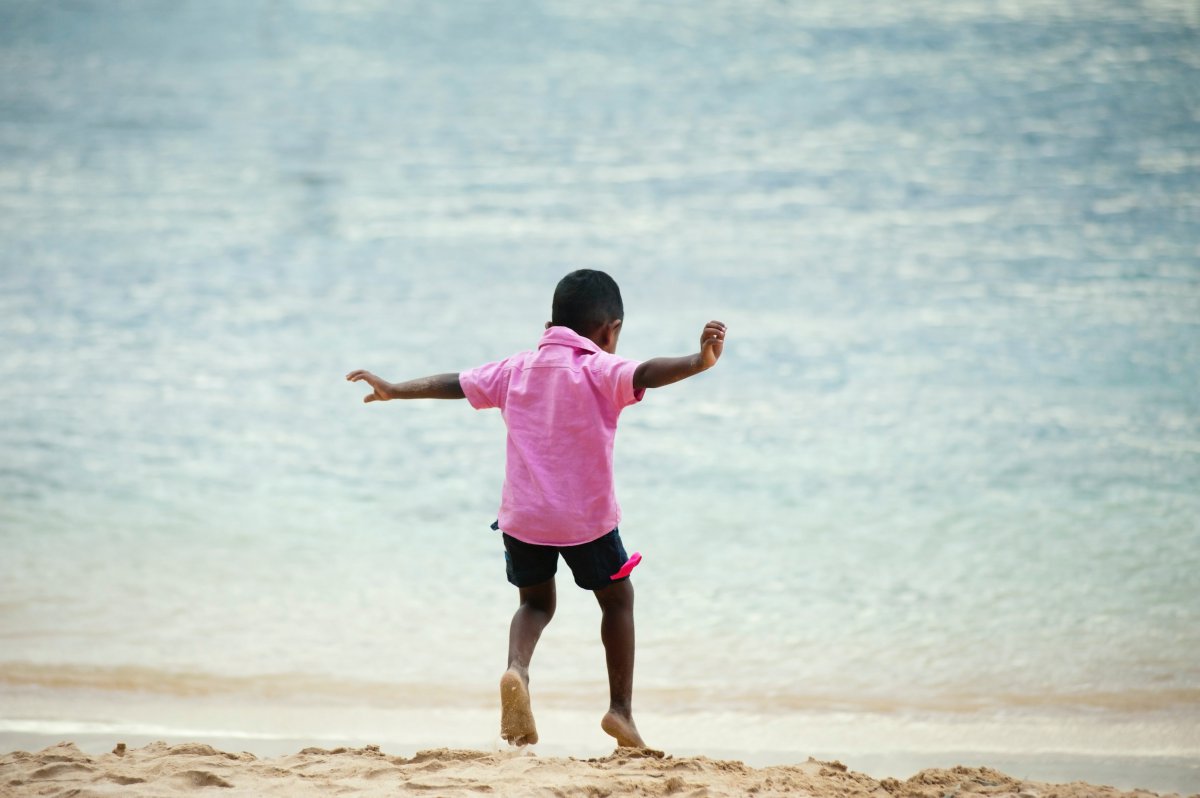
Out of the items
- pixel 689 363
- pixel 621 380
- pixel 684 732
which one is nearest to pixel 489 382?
pixel 621 380

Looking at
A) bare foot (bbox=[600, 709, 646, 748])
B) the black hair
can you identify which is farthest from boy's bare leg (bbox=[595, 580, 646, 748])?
the black hair

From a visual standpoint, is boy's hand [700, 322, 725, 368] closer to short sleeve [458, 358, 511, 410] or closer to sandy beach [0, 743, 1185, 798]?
short sleeve [458, 358, 511, 410]

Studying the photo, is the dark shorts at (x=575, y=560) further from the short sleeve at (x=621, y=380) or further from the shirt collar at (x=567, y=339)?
the shirt collar at (x=567, y=339)

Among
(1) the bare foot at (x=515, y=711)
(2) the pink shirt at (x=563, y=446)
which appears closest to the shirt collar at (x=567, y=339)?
(2) the pink shirt at (x=563, y=446)

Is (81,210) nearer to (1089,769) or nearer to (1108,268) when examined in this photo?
(1108,268)

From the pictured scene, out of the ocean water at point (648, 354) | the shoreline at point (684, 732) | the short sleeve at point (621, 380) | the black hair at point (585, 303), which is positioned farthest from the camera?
the ocean water at point (648, 354)

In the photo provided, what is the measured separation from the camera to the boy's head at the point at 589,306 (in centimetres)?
337

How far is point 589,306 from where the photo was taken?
133 inches

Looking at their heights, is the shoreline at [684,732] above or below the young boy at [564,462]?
below

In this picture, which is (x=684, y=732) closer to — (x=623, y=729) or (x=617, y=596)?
(x=623, y=729)

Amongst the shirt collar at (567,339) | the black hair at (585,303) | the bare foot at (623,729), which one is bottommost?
the bare foot at (623,729)

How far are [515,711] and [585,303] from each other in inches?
41.6

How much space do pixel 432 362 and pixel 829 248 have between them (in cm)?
506

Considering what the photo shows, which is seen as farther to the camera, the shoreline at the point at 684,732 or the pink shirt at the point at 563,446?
the shoreline at the point at 684,732
